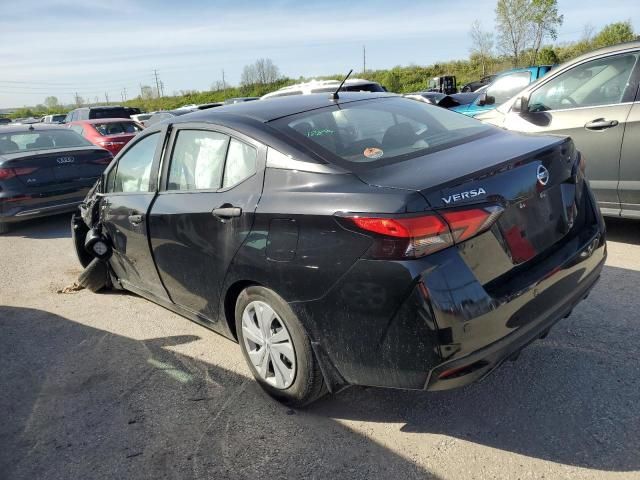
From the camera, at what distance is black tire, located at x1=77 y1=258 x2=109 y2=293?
186 inches

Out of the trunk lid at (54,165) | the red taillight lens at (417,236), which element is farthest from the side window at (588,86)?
the trunk lid at (54,165)

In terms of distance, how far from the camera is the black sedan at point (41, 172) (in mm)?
7406

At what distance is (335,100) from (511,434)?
223 cm

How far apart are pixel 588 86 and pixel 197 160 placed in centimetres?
381

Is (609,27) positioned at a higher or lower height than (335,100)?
higher

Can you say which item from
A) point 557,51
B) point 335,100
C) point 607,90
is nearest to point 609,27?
point 557,51

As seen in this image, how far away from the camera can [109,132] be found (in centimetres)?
1307

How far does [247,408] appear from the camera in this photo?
2918 mm

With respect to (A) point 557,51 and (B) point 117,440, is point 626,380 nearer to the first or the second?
(B) point 117,440

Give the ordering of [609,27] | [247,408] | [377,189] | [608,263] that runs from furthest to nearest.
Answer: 1. [609,27]
2. [608,263]
3. [247,408]
4. [377,189]

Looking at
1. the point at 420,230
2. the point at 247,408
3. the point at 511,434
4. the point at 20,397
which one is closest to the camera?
the point at 420,230

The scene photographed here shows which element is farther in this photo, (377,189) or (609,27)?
(609,27)

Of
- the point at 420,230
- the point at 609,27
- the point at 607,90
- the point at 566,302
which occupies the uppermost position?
the point at 609,27

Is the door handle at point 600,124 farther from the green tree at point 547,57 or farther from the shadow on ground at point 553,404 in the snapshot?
the green tree at point 547,57
